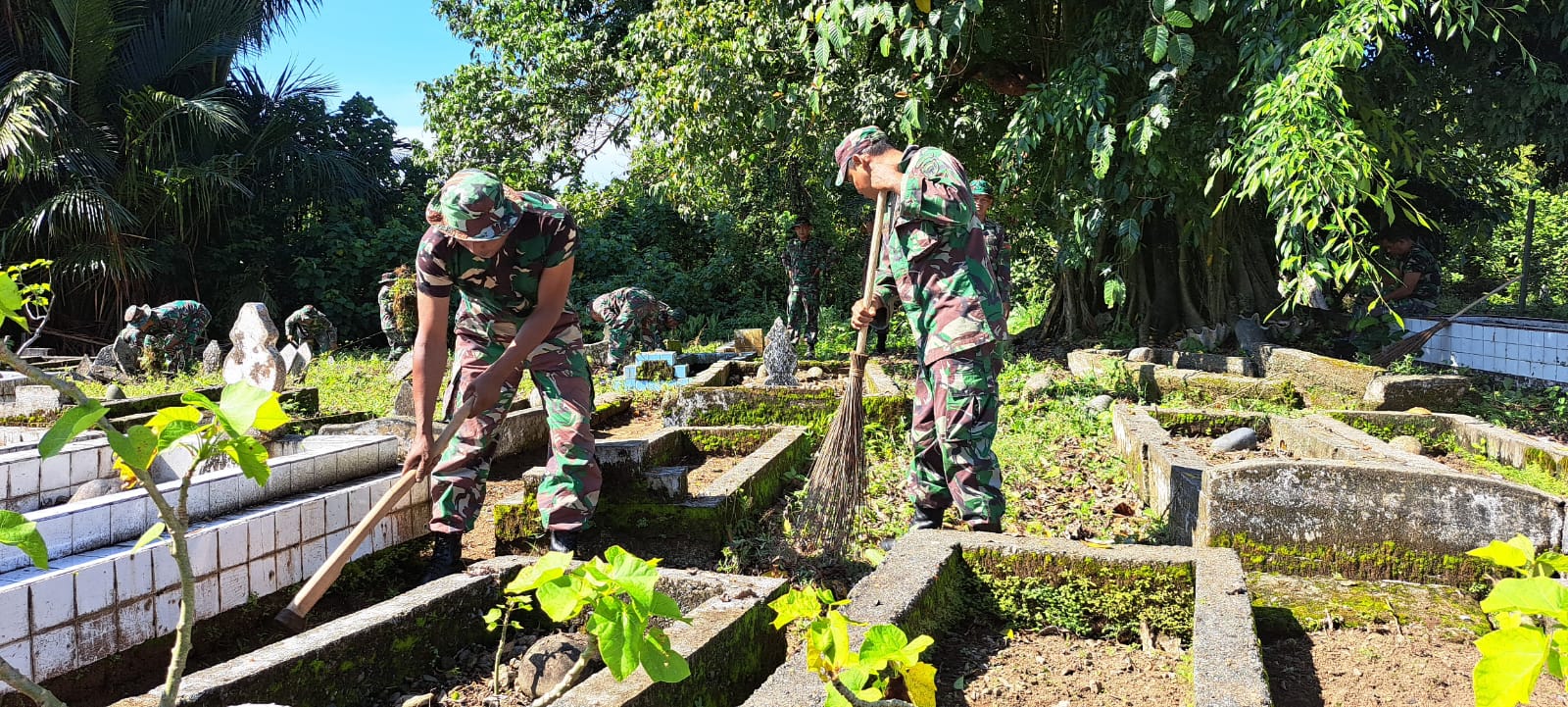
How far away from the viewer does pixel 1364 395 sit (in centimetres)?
654

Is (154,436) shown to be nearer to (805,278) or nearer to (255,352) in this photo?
(255,352)

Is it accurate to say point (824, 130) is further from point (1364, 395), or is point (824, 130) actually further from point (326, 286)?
point (326, 286)

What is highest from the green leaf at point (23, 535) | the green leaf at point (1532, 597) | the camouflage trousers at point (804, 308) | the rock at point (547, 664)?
the camouflage trousers at point (804, 308)

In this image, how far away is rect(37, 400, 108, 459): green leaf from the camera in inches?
44.2

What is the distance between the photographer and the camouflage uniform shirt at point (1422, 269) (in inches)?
403

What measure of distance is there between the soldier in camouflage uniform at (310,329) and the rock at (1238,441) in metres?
10.1

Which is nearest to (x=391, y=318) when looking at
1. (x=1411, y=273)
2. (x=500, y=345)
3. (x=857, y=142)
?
(x=500, y=345)

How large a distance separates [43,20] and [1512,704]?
57.7 feet

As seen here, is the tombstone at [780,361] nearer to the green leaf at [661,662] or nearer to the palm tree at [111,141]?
the green leaf at [661,662]

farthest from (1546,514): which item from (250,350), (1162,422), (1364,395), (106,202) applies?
(106,202)

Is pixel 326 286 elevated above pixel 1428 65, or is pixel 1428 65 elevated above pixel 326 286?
pixel 1428 65

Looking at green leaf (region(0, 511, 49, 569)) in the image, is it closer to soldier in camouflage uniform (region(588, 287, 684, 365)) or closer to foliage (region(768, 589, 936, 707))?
foliage (region(768, 589, 936, 707))

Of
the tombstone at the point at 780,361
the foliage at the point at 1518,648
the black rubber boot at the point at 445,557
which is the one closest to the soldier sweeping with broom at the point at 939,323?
the black rubber boot at the point at 445,557

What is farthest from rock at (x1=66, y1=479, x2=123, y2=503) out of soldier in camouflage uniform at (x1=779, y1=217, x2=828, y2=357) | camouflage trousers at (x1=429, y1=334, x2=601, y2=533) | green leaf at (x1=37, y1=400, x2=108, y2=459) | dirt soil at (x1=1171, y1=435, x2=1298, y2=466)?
soldier in camouflage uniform at (x1=779, y1=217, x2=828, y2=357)
